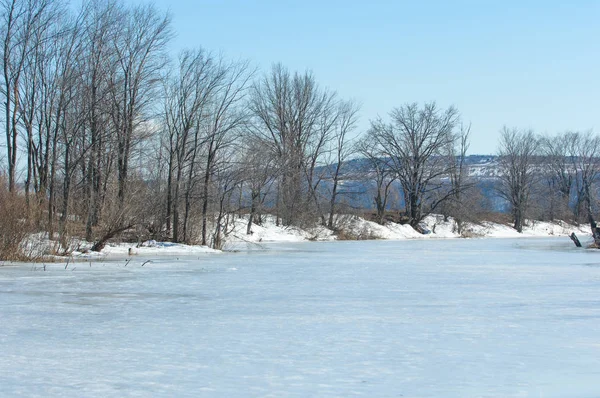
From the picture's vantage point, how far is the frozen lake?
522 cm

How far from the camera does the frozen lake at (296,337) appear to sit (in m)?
5.22

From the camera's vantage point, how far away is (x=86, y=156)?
29.2 meters

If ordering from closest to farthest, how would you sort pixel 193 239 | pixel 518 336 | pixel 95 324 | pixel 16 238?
pixel 518 336 → pixel 95 324 → pixel 16 238 → pixel 193 239

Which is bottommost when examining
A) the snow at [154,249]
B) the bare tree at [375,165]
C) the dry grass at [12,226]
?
the snow at [154,249]

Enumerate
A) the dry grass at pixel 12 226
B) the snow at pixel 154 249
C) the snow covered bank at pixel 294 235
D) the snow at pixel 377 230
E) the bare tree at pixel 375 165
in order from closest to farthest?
the dry grass at pixel 12 226 < the snow covered bank at pixel 294 235 < the snow at pixel 154 249 < the snow at pixel 377 230 < the bare tree at pixel 375 165

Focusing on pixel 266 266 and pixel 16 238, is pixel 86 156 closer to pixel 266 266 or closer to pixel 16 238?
pixel 16 238

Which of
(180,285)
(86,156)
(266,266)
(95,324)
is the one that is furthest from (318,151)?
(95,324)

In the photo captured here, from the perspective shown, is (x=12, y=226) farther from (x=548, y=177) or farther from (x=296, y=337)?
(x=548, y=177)

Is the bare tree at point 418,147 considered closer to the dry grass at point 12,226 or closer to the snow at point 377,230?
the snow at point 377,230

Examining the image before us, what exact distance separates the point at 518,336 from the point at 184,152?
21516 millimetres

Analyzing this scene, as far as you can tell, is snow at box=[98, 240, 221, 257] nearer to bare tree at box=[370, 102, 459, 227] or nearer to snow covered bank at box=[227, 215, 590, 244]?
snow covered bank at box=[227, 215, 590, 244]

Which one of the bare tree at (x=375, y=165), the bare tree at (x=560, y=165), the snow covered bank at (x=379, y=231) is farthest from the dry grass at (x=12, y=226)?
the bare tree at (x=560, y=165)

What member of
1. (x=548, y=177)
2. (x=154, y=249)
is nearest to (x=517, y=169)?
(x=548, y=177)

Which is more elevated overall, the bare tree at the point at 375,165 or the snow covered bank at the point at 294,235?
the bare tree at the point at 375,165
